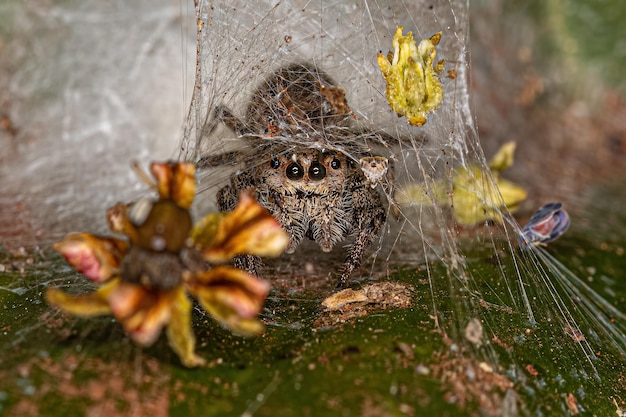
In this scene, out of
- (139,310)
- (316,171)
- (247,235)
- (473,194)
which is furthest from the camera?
(473,194)

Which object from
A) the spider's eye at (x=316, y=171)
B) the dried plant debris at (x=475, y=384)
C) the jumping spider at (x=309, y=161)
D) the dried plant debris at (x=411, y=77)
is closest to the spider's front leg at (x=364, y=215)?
the jumping spider at (x=309, y=161)

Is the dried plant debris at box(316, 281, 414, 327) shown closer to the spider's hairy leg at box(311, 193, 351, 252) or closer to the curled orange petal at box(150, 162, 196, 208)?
the spider's hairy leg at box(311, 193, 351, 252)

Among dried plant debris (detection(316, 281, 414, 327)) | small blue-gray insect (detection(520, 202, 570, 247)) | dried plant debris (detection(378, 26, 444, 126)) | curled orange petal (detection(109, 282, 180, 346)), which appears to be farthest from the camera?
small blue-gray insect (detection(520, 202, 570, 247))

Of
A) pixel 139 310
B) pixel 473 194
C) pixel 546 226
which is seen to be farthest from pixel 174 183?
pixel 546 226

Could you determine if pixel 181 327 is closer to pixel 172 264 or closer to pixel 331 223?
pixel 172 264

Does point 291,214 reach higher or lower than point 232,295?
higher

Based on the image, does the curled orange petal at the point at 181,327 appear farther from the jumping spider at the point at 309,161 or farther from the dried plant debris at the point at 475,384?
the jumping spider at the point at 309,161

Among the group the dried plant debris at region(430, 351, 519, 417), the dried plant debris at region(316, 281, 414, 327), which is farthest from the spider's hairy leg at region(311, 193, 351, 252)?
the dried plant debris at region(430, 351, 519, 417)
